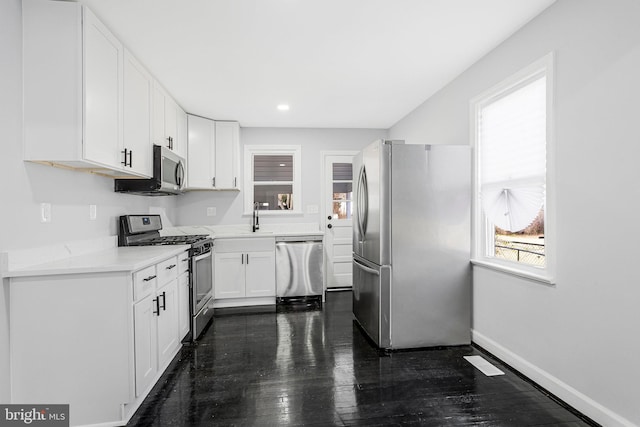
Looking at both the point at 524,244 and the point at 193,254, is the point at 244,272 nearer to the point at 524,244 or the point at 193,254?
the point at 193,254

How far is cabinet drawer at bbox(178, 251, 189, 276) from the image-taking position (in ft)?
8.95

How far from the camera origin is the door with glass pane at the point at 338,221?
489cm

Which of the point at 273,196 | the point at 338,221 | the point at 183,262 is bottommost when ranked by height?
the point at 183,262

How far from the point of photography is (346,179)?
499cm

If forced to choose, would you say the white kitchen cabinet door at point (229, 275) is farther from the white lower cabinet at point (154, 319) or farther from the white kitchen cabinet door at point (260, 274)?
the white lower cabinet at point (154, 319)

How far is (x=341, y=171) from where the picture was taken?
4984 mm

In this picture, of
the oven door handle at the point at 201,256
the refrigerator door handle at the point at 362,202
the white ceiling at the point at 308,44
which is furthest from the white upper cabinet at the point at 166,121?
the refrigerator door handle at the point at 362,202

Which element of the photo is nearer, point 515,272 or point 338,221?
point 515,272

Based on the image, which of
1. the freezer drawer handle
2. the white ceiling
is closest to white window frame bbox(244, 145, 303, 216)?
the white ceiling

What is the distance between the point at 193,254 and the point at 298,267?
152 centimetres

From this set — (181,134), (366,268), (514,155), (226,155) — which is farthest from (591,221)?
(181,134)

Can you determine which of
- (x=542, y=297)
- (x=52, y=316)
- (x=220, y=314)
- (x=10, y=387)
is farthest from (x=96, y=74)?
(x=542, y=297)

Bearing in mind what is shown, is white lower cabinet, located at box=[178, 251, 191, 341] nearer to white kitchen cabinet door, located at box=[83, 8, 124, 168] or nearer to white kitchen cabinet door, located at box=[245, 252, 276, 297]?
white kitchen cabinet door, located at box=[83, 8, 124, 168]

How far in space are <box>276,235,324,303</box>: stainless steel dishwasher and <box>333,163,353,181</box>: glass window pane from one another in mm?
1228
